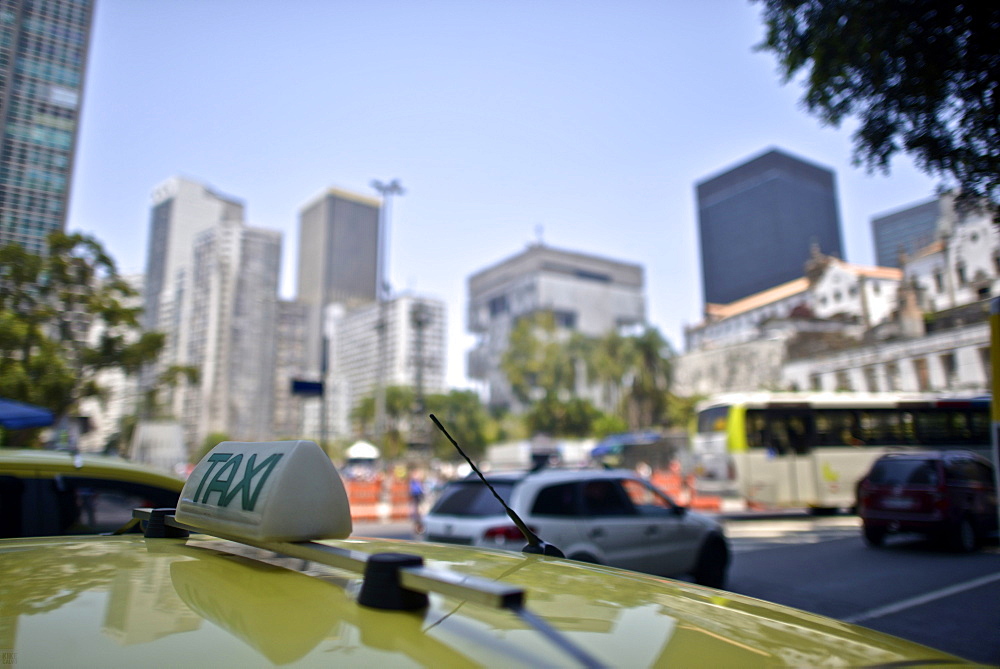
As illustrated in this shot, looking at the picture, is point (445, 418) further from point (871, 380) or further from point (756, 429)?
point (756, 429)

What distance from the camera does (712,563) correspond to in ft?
27.3

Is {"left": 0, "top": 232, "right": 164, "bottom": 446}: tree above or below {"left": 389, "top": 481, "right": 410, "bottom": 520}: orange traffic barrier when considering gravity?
above

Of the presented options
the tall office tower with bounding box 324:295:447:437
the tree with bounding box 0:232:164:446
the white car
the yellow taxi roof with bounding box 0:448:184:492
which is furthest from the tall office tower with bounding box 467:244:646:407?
the yellow taxi roof with bounding box 0:448:184:492

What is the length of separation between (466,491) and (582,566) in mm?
6088

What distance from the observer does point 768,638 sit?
54.1 inches

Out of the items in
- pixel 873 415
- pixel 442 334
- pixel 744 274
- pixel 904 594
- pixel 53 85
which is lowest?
pixel 904 594

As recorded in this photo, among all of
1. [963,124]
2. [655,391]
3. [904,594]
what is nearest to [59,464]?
[904,594]

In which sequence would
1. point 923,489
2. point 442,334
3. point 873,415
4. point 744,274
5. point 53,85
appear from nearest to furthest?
1. point 53,85
2. point 923,489
3. point 873,415
4. point 744,274
5. point 442,334

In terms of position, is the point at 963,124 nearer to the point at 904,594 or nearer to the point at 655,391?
the point at 904,594

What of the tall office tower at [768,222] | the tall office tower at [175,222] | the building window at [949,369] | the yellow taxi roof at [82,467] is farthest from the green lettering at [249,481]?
the tall office tower at [768,222]

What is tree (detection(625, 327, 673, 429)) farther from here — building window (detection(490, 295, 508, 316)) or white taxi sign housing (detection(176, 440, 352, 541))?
building window (detection(490, 295, 508, 316))

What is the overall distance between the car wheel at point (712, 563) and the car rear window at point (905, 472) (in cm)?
521

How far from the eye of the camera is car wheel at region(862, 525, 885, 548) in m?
11.9

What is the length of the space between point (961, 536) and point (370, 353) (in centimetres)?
17372
